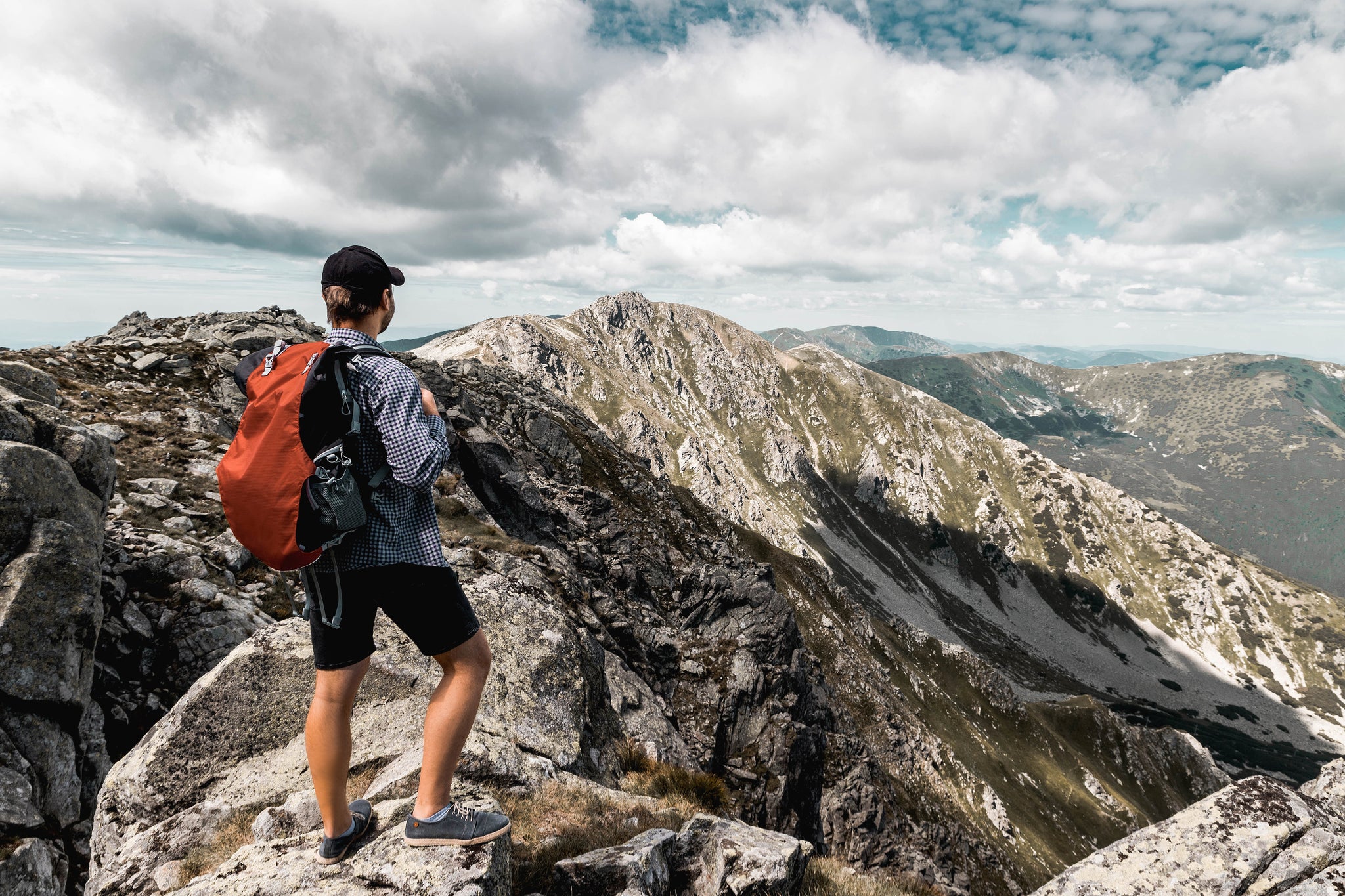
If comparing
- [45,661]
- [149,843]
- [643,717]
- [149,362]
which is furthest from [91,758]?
[149,362]

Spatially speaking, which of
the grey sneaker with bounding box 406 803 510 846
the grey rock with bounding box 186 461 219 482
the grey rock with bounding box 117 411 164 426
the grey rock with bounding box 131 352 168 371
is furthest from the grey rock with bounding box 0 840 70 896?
the grey rock with bounding box 131 352 168 371

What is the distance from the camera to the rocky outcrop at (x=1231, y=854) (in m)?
7.59

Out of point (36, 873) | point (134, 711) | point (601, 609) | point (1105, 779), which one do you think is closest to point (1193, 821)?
point (36, 873)

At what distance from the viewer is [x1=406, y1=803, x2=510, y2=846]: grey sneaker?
506 centimetres

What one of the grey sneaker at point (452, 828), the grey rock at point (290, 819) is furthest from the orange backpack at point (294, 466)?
the grey rock at point (290, 819)

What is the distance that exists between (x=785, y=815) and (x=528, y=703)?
18.6 meters

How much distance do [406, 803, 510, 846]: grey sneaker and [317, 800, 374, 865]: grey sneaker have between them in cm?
51

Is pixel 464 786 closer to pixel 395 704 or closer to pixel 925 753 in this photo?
pixel 395 704

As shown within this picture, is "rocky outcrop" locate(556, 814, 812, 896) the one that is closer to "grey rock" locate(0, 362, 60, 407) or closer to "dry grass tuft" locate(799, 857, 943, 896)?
"dry grass tuft" locate(799, 857, 943, 896)

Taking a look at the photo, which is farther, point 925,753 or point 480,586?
point 925,753

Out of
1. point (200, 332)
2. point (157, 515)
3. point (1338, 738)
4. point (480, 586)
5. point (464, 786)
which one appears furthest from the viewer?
point (1338, 738)

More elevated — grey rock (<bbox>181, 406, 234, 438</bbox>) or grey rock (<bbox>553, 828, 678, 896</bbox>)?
grey rock (<bbox>181, 406, 234, 438</bbox>)

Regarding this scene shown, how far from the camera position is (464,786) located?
6734mm

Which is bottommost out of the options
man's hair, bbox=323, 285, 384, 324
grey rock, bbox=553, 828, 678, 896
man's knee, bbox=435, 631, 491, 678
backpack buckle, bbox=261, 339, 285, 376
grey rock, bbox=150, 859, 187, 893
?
grey rock, bbox=150, 859, 187, 893
